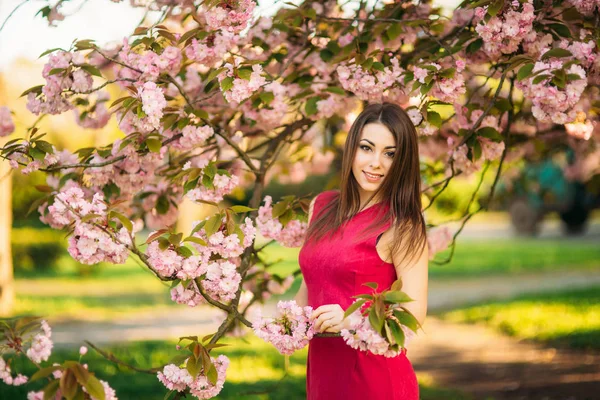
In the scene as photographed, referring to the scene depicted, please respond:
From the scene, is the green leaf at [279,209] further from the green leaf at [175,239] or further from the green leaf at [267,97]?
the green leaf at [175,239]

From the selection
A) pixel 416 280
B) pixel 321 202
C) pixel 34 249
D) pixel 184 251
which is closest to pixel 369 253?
pixel 416 280

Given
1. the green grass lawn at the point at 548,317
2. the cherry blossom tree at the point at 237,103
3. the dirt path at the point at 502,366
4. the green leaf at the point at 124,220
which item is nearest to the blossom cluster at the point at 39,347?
the cherry blossom tree at the point at 237,103

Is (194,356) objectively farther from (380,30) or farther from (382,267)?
(380,30)

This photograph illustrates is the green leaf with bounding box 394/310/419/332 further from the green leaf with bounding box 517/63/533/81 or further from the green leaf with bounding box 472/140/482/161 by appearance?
the green leaf with bounding box 472/140/482/161

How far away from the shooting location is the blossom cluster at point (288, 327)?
2098 millimetres

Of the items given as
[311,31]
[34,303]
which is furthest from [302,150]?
[34,303]

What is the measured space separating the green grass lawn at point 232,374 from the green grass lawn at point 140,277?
1.49 metres

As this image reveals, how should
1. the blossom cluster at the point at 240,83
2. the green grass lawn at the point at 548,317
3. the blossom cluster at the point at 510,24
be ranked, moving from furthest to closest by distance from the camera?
the green grass lawn at the point at 548,317
the blossom cluster at the point at 510,24
the blossom cluster at the point at 240,83

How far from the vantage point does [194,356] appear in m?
2.12

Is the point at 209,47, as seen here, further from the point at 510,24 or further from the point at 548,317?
the point at 548,317

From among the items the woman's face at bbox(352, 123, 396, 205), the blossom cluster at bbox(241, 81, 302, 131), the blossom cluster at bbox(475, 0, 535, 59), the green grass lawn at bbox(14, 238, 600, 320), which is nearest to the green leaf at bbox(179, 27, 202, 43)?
the blossom cluster at bbox(241, 81, 302, 131)

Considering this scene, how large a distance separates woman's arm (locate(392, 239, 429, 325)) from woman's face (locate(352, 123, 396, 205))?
0.96ft

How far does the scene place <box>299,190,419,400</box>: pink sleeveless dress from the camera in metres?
2.26

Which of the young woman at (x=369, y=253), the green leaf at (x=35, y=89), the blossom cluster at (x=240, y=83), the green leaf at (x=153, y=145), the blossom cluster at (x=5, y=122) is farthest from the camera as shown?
the blossom cluster at (x=5, y=122)
